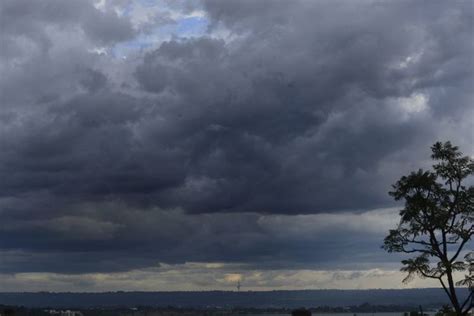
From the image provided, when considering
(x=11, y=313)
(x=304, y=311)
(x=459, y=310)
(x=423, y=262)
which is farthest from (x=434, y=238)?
(x=11, y=313)

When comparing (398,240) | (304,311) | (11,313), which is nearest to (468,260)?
(398,240)

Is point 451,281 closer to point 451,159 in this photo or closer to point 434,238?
point 434,238

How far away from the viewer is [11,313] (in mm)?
40094

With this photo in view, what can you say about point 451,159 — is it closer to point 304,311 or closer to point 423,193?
point 423,193

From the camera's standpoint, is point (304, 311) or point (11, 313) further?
point (11, 313)

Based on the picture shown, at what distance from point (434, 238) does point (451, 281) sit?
269 cm

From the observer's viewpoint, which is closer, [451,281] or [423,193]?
[451,281]

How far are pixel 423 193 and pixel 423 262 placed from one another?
158 inches

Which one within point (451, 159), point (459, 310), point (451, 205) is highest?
point (451, 159)

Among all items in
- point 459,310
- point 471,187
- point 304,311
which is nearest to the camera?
point 304,311

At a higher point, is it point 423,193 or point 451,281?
point 423,193

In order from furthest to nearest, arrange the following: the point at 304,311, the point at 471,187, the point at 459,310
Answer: the point at 471,187, the point at 459,310, the point at 304,311

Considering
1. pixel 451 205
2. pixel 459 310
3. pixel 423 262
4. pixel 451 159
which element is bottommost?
pixel 459 310

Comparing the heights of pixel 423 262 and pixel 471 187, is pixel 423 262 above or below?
below
